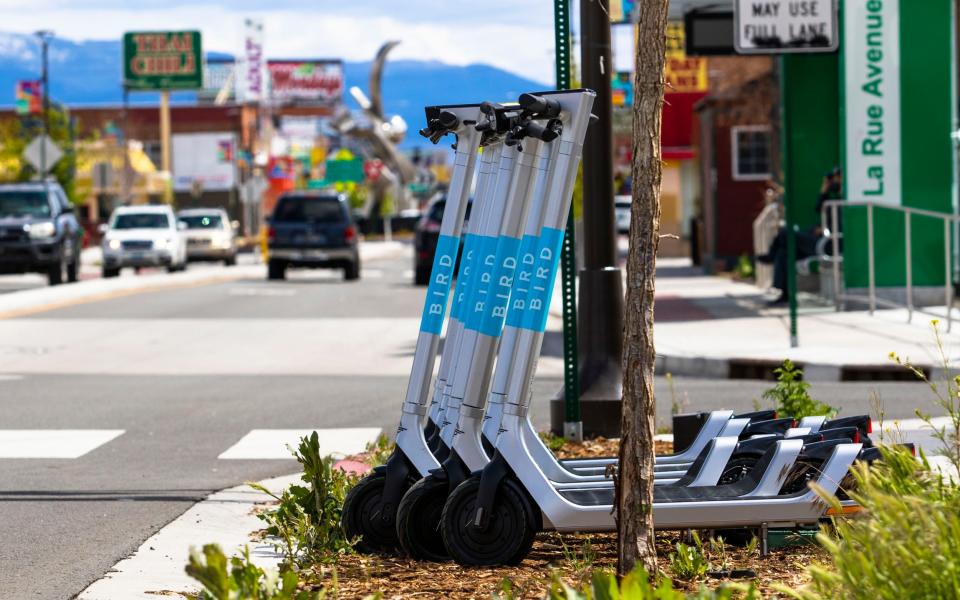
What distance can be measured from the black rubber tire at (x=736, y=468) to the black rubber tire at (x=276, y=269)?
98.6ft

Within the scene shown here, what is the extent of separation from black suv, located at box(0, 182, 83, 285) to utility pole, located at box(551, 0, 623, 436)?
23781 mm

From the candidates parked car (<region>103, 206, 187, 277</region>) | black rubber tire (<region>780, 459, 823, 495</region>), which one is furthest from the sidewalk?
parked car (<region>103, 206, 187, 277</region>)

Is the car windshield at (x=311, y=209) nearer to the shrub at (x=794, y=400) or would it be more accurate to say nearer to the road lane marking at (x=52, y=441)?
the road lane marking at (x=52, y=441)

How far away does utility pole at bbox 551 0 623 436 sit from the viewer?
9.32 meters

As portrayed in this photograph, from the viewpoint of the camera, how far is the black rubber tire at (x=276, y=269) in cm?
3594

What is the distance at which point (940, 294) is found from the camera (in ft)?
62.5

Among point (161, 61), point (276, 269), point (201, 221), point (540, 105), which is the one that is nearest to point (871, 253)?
point (540, 105)

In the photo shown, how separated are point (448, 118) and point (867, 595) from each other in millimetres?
2825

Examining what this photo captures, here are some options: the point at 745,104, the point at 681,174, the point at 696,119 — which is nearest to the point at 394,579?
the point at 745,104

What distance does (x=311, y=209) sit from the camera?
3591 cm

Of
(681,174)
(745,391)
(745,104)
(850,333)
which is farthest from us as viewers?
(681,174)

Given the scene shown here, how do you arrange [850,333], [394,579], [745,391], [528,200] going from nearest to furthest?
1. [394,579]
2. [528,200]
3. [745,391]
4. [850,333]

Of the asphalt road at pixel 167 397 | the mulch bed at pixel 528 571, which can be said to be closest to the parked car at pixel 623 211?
the asphalt road at pixel 167 397

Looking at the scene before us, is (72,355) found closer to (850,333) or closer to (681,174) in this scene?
(850,333)
